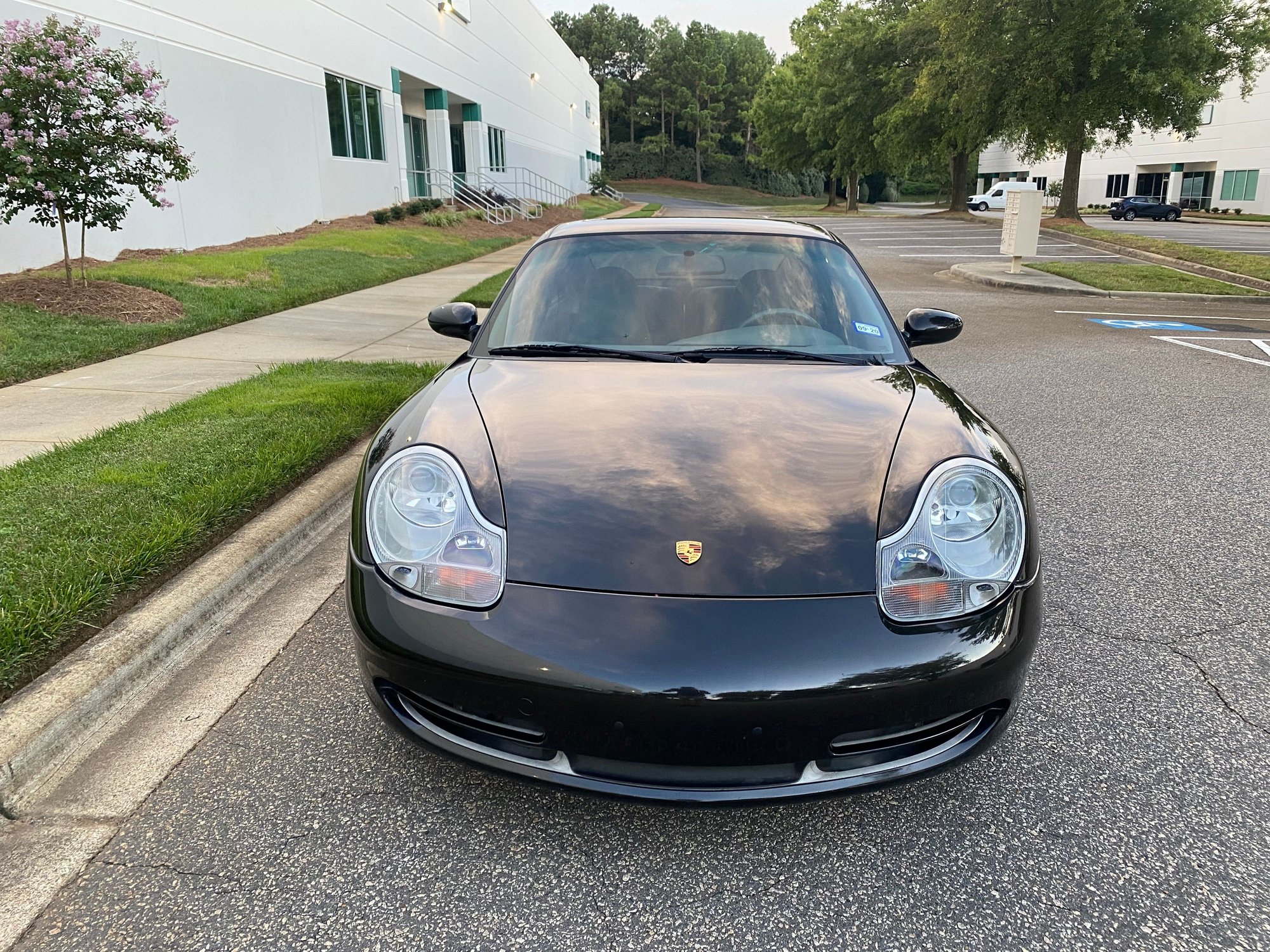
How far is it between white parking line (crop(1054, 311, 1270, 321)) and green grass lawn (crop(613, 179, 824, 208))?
56.7m

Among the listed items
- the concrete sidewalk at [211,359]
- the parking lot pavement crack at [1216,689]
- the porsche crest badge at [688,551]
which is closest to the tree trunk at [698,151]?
the concrete sidewalk at [211,359]

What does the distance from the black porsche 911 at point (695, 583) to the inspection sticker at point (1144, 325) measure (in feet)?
30.9

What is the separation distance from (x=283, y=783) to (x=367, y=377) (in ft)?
15.3

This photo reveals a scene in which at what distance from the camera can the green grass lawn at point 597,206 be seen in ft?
123

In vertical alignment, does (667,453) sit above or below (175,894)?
above

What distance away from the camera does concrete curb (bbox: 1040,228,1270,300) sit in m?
14.8

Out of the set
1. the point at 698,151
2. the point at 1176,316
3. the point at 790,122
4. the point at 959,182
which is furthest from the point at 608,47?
the point at 1176,316

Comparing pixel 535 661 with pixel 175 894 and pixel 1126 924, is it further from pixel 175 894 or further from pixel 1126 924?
pixel 1126 924

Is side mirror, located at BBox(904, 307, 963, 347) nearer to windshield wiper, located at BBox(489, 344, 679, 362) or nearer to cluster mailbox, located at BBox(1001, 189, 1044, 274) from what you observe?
windshield wiper, located at BBox(489, 344, 679, 362)

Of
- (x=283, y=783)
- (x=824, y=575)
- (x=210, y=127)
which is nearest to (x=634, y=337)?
(x=824, y=575)

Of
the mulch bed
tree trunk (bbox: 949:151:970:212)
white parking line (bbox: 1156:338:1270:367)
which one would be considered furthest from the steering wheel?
tree trunk (bbox: 949:151:970:212)

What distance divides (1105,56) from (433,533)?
2827cm

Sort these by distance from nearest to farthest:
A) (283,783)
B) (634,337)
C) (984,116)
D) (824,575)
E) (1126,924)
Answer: (1126,924) → (824,575) → (283,783) → (634,337) → (984,116)

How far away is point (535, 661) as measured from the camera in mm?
1870
